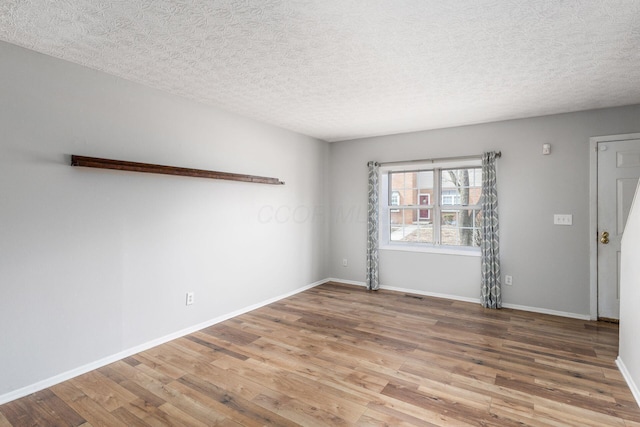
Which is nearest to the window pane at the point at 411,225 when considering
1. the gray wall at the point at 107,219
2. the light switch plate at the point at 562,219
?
the light switch plate at the point at 562,219

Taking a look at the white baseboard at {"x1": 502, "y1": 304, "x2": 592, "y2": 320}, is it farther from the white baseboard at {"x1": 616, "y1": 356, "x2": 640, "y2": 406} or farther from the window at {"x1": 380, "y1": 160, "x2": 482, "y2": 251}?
the white baseboard at {"x1": 616, "y1": 356, "x2": 640, "y2": 406}

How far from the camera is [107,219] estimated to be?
106 inches

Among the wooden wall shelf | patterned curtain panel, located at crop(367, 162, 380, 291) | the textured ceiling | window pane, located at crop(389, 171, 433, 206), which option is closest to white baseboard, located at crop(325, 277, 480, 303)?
patterned curtain panel, located at crop(367, 162, 380, 291)

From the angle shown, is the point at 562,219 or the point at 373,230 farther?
the point at 373,230

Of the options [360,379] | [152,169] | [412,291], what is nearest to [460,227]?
[412,291]

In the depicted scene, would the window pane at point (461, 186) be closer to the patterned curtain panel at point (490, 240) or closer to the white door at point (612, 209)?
the patterned curtain panel at point (490, 240)

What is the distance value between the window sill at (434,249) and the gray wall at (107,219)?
6.80 ft

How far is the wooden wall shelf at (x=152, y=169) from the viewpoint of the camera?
2.51m

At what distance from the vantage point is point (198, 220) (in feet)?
11.2

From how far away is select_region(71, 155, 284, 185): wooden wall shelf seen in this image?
8.23 feet

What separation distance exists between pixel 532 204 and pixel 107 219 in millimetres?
4530

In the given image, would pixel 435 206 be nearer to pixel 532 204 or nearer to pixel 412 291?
pixel 532 204

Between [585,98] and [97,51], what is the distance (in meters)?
4.34

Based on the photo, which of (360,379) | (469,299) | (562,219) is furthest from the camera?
(469,299)
